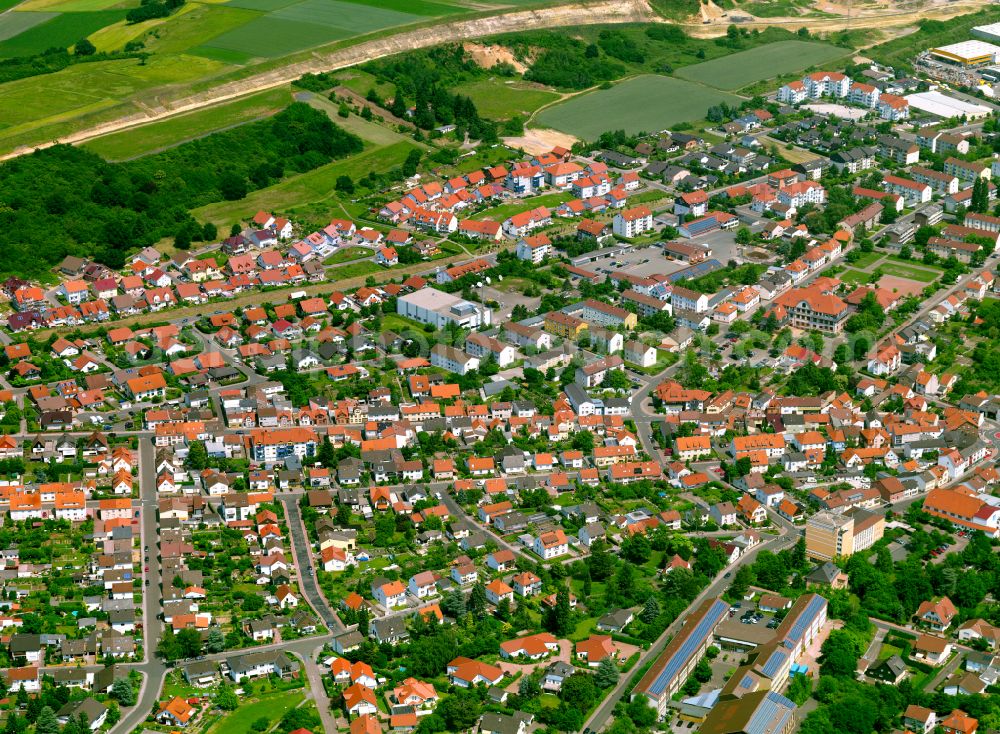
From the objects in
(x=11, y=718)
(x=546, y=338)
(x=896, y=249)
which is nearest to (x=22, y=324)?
(x=546, y=338)

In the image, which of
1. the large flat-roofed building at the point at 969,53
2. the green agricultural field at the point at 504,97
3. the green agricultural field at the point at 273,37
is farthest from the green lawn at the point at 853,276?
the green agricultural field at the point at 273,37

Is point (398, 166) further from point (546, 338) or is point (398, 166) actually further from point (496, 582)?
point (496, 582)

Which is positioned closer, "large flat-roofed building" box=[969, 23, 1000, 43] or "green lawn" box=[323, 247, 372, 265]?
"green lawn" box=[323, 247, 372, 265]

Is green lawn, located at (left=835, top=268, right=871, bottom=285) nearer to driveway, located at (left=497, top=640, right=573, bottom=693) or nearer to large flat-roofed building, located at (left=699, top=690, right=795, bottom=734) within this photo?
driveway, located at (left=497, top=640, right=573, bottom=693)

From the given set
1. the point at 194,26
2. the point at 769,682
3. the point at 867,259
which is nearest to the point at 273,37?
the point at 194,26

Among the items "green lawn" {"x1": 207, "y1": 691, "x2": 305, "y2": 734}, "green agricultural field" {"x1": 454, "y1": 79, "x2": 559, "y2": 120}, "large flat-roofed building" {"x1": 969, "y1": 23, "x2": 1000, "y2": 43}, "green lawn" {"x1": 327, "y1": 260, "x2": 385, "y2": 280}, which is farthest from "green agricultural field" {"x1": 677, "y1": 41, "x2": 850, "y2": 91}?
"green lawn" {"x1": 207, "y1": 691, "x2": 305, "y2": 734}

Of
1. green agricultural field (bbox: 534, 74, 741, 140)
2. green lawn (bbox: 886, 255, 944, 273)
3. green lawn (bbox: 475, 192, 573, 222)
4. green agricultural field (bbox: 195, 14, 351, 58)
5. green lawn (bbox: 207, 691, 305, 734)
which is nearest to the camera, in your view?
green lawn (bbox: 207, 691, 305, 734)

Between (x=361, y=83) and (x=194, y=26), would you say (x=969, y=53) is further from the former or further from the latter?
(x=194, y=26)
